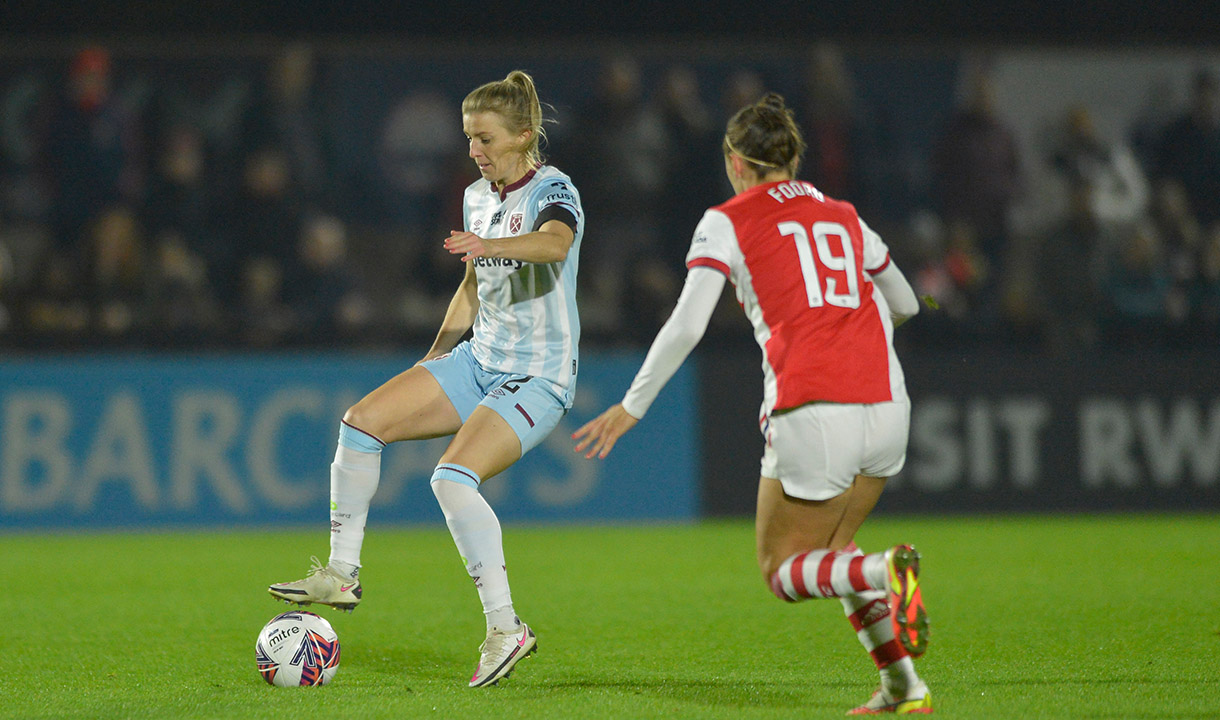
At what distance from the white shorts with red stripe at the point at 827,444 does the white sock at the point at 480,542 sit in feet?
3.66

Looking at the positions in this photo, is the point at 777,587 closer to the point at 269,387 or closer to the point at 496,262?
the point at 496,262

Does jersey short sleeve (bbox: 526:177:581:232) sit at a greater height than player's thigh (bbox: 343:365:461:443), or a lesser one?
greater

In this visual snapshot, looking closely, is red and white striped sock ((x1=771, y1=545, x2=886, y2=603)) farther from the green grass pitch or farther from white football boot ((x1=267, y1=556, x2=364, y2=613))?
white football boot ((x1=267, y1=556, x2=364, y2=613))

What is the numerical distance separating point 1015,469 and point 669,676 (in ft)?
21.1

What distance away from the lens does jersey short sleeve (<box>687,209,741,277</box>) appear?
396cm

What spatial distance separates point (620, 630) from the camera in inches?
231

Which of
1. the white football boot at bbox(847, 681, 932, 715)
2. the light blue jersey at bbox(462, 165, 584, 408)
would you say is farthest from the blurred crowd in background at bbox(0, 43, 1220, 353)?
the white football boot at bbox(847, 681, 932, 715)

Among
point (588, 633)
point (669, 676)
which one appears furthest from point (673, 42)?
point (669, 676)

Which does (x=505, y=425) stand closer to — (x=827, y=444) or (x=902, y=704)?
(x=827, y=444)

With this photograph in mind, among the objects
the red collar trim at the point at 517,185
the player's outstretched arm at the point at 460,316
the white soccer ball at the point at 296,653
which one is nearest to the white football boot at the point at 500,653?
the white soccer ball at the point at 296,653

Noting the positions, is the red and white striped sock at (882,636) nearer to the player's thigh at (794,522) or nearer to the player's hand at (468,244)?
the player's thigh at (794,522)

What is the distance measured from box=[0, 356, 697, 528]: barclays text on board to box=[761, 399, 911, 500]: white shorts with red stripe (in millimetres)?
6280

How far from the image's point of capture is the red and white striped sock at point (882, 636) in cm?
399

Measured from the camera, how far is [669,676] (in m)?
4.77
